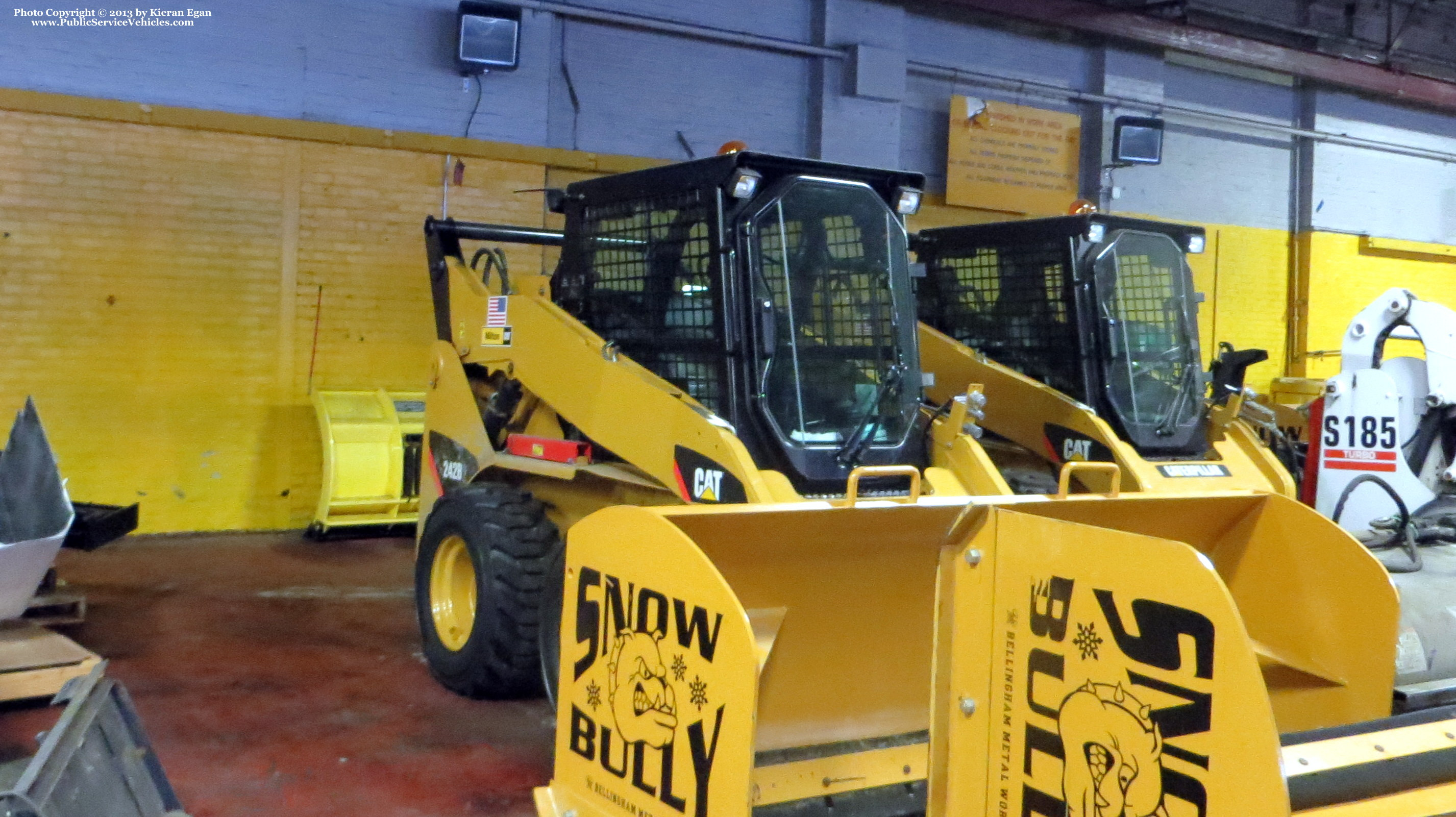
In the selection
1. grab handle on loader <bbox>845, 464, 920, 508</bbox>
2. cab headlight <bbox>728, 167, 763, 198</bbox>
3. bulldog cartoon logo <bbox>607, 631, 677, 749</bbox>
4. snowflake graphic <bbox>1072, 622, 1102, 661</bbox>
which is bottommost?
bulldog cartoon logo <bbox>607, 631, 677, 749</bbox>

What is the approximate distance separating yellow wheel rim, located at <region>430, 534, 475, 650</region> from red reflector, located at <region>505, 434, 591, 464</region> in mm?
503

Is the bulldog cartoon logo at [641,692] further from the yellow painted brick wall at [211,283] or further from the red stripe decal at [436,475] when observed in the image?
the yellow painted brick wall at [211,283]

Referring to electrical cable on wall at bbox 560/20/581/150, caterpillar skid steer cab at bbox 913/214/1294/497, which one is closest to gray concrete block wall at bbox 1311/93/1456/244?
caterpillar skid steer cab at bbox 913/214/1294/497

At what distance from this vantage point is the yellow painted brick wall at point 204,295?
8547 mm

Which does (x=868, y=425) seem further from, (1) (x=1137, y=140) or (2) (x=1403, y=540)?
(1) (x=1137, y=140)

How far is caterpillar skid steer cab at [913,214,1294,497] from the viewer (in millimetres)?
7074

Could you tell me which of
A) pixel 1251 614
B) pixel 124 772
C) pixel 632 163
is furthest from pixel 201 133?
pixel 1251 614

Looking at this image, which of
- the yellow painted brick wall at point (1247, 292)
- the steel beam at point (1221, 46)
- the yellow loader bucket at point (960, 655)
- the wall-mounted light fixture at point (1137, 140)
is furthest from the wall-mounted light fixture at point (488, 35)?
the yellow painted brick wall at point (1247, 292)

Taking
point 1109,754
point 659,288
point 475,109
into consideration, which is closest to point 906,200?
point 659,288

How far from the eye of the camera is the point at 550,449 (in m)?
5.30

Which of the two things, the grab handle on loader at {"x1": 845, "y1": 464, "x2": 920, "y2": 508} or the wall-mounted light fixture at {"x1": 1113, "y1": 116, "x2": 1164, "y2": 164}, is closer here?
the grab handle on loader at {"x1": 845, "y1": 464, "x2": 920, "y2": 508}

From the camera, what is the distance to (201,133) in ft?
29.2

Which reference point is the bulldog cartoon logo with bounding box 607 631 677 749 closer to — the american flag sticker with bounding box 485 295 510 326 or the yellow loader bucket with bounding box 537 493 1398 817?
the yellow loader bucket with bounding box 537 493 1398 817

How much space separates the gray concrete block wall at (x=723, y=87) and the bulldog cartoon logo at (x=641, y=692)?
24.1 feet
